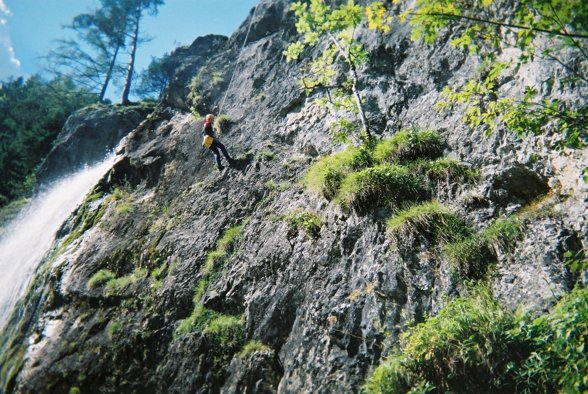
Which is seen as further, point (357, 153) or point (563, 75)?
point (357, 153)

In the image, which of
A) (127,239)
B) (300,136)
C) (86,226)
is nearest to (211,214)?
(127,239)

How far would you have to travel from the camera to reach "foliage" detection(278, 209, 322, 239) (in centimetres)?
596

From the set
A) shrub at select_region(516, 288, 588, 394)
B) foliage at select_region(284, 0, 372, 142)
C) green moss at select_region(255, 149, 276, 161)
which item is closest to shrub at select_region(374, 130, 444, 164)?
foliage at select_region(284, 0, 372, 142)

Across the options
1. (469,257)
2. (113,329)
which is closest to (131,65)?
(113,329)

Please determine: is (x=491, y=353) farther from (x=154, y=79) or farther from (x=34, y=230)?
(x=154, y=79)

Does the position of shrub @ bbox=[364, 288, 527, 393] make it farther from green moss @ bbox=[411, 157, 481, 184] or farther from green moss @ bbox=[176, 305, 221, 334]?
green moss @ bbox=[176, 305, 221, 334]

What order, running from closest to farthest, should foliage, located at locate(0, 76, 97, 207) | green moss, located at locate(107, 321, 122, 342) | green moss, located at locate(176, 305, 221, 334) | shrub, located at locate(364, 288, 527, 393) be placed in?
1. shrub, located at locate(364, 288, 527, 393)
2. green moss, located at locate(176, 305, 221, 334)
3. green moss, located at locate(107, 321, 122, 342)
4. foliage, located at locate(0, 76, 97, 207)

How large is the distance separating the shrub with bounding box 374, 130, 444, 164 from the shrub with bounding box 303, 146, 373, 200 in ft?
0.86

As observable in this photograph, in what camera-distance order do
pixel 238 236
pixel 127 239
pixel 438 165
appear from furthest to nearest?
pixel 127 239, pixel 238 236, pixel 438 165

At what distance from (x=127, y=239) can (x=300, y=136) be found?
4746 mm

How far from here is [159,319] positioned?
20.6ft

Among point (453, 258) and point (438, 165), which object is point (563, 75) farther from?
point (453, 258)

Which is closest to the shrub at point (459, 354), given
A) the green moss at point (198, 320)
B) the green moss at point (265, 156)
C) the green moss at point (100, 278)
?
the green moss at point (198, 320)

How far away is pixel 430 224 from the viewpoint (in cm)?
500
